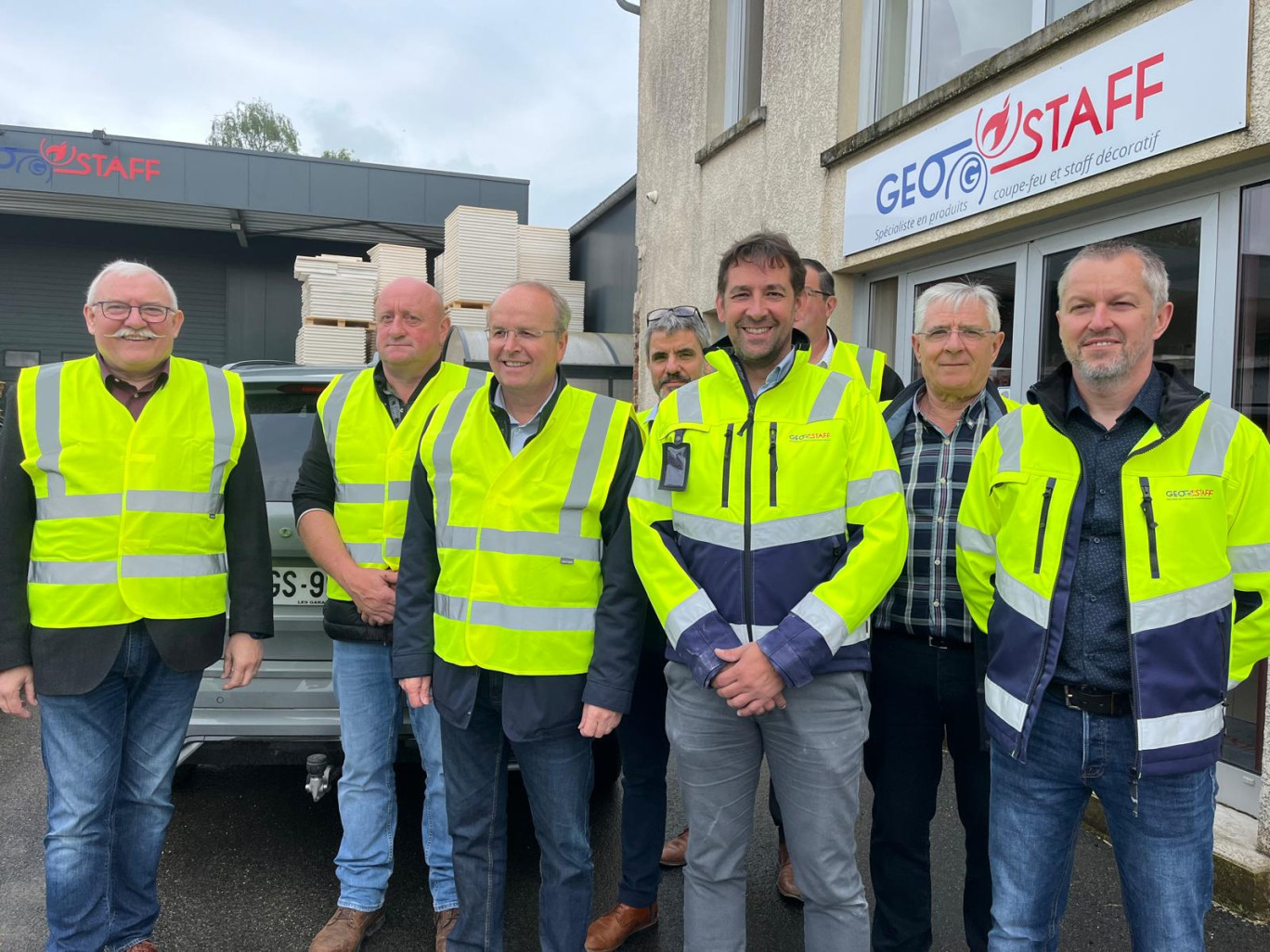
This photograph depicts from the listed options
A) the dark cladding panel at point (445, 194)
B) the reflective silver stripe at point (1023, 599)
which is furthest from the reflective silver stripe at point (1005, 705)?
the dark cladding panel at point (445, 194)

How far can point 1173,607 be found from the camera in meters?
1.90

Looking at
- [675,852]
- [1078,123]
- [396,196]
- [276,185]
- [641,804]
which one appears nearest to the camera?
[641,804]

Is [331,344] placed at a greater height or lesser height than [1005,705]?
greater

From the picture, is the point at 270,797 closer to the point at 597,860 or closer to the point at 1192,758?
the point at 597,860

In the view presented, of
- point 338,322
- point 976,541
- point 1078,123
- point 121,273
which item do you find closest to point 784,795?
point 976,541

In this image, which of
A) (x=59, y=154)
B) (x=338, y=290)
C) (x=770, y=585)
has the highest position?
(x=59, y=154)

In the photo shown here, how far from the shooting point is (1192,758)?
1905 mm

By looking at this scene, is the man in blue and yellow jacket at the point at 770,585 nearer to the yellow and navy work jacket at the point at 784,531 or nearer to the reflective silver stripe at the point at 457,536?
the yellow and navy work jacket at the point at 784,531

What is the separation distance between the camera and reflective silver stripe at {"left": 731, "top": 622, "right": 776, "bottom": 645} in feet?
7.36

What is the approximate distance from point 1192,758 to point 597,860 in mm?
2264

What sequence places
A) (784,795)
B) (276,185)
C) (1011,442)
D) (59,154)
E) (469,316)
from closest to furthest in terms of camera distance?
(1011,442), (784,795), (469,316), (59,154), (276,185)

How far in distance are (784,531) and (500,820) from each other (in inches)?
45.6

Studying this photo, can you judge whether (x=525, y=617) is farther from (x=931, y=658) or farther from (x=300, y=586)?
(x=300, y=586)

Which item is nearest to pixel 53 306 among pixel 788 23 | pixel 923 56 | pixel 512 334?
pixel 788 23
